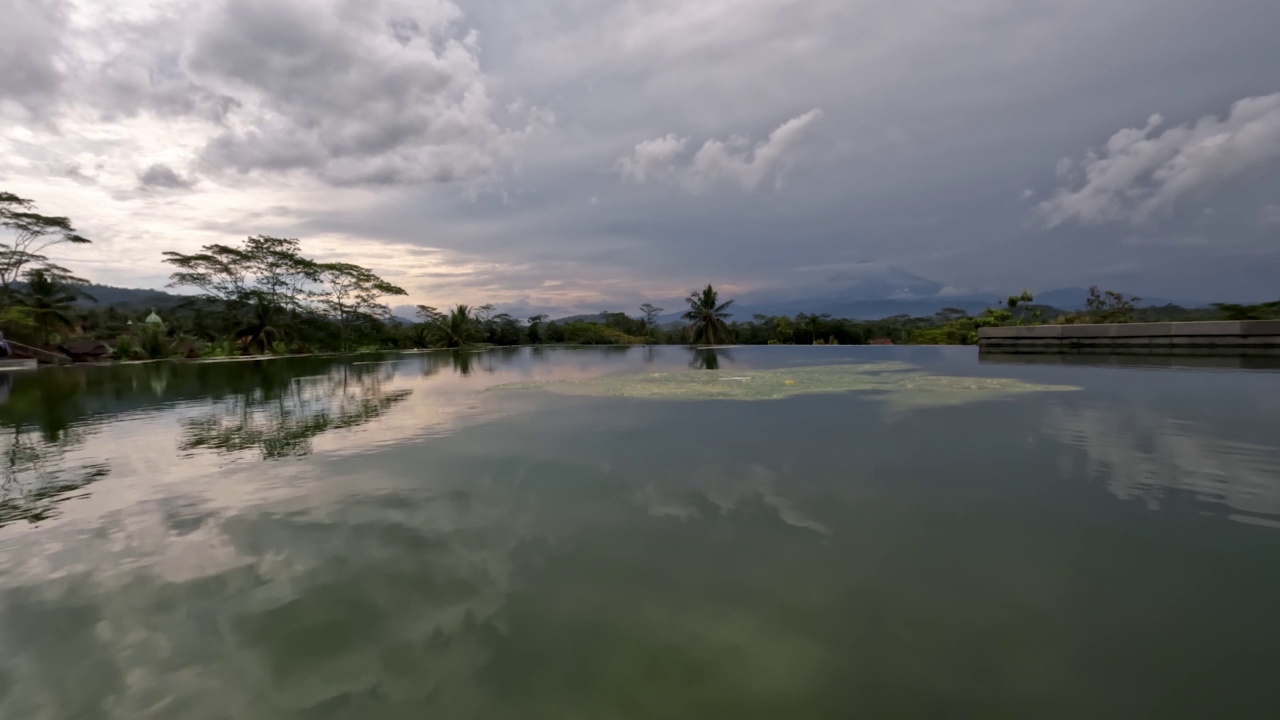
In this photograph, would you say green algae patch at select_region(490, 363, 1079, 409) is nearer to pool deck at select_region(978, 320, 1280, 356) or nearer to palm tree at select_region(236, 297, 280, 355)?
pool deck at select_region(978, 320, 1280, 356)

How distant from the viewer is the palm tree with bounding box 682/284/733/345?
1866 inches

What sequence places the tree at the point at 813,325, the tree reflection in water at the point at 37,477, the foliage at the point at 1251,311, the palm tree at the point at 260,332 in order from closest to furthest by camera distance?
the tree reflection in water at the point at 37,477 → the foliage at the point at 1251,311 → the palm tree at the point at 260,332 → the tree at the point at 813,325

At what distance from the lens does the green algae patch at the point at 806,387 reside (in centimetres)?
1059

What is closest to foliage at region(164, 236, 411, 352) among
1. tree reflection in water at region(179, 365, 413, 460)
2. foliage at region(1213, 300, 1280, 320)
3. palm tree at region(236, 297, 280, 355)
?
palm tree at region(236, 297, 280, 355)

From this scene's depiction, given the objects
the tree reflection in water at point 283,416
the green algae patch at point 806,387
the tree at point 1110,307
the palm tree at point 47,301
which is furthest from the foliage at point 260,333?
the tree at point 1110,307

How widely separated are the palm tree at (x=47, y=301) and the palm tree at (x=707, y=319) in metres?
41.4

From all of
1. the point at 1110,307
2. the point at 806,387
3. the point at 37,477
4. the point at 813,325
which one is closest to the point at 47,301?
the point at 37,477

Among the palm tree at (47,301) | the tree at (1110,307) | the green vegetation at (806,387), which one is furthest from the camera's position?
the palm tree at (47,301)

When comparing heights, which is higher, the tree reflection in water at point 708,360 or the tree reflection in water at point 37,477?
the tree reflection in water at point 708,360

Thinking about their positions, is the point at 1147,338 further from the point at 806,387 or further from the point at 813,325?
the point at 813,325

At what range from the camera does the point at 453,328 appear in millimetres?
48125

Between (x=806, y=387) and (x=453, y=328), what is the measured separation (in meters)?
41.7

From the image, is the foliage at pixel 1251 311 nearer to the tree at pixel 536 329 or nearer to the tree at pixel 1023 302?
the tree at pixel 1023 302

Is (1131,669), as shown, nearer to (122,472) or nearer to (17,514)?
(17,514)
